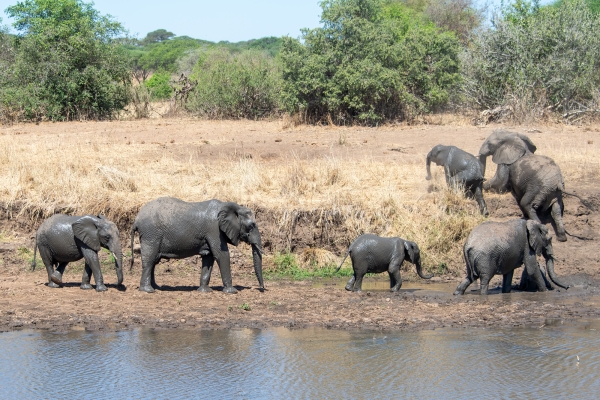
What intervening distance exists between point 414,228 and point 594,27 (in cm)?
1252

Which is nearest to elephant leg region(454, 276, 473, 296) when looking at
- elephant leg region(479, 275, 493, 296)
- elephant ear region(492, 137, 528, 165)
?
elephant leg region(479, 275, 493, 296)

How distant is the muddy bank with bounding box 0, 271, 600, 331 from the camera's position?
30.4ft

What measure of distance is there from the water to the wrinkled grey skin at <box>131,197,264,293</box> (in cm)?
180

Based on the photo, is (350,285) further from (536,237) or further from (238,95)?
(238,95)

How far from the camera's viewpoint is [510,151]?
13.9m

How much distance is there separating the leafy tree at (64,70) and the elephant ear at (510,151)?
13202 millimetres

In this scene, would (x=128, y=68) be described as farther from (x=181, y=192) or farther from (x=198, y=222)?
(x=198, y=222)

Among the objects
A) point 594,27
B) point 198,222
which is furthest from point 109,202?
point 594,27

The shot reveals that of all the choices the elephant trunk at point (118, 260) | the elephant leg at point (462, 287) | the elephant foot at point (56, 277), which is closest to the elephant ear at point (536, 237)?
the elephant leg at point (462, 287)

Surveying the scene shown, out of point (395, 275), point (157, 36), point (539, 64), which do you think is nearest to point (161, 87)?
point (539, 64)

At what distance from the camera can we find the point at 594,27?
22.3 m

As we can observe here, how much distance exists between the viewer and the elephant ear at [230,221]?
10.6 m

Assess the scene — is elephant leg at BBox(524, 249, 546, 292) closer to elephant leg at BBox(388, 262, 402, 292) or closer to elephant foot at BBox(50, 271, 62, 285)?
elephant leg at BBox(388, 262, 402, 292)

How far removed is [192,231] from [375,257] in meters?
2.45
